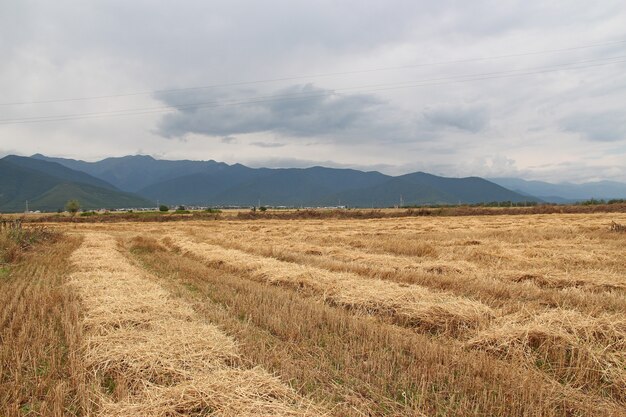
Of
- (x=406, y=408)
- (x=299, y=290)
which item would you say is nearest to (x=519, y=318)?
(x=406, y=408)

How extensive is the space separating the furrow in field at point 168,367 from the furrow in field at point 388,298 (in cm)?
328

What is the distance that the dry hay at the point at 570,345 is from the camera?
4.82 metres

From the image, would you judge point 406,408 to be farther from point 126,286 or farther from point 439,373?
point 126,286

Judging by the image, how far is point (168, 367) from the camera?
4820 mm

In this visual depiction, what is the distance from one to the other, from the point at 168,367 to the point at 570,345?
18.0ft

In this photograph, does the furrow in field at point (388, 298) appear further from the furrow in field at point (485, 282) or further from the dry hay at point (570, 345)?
the furrow in field at point (485, 282)

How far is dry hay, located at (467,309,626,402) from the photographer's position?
4.82m

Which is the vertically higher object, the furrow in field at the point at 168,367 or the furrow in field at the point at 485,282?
the furrow in field at the point at 168,367

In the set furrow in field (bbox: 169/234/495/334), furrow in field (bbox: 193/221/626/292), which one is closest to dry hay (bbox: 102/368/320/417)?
furrow in field (bbox: 169/234/495/334)

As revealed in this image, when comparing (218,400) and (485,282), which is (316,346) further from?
(485,282)

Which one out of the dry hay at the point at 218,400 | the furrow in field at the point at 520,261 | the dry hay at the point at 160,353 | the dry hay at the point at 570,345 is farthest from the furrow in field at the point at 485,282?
the dry hay at the point at 160,353

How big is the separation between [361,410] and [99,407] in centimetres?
268

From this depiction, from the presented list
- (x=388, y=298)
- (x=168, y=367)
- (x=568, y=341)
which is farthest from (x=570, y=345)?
(x=168, y=367)

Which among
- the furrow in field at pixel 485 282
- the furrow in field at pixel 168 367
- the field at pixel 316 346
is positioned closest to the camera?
the furrow in field at pixel 168 367
